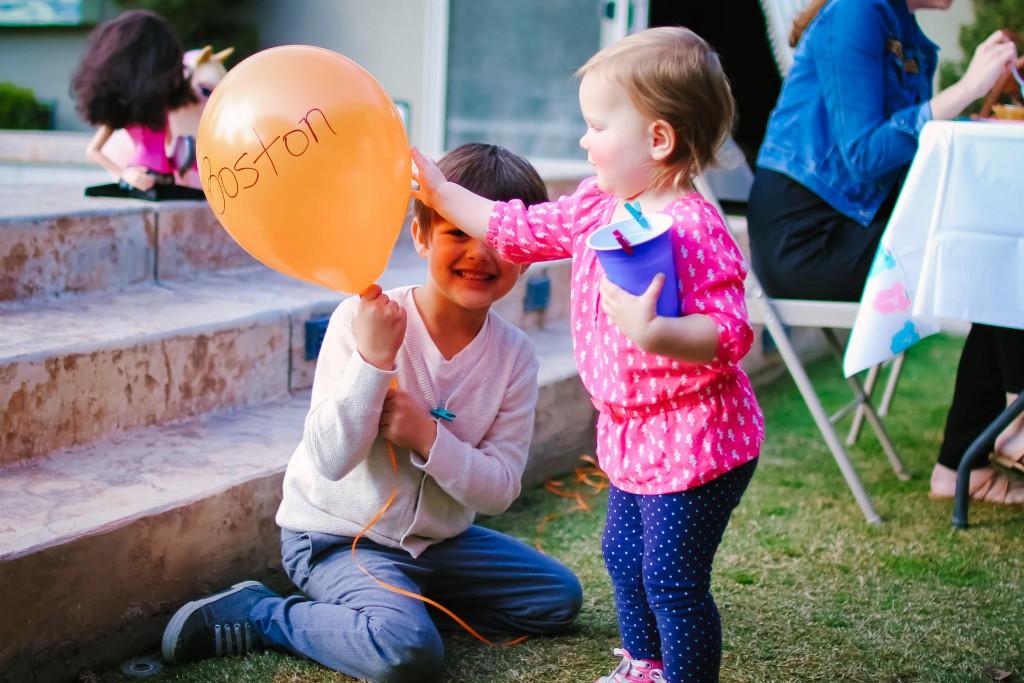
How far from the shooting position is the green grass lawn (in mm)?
1771

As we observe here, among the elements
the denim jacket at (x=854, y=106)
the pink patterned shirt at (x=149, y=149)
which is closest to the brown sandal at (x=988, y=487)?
the denim jacket at (x=854, y=106)

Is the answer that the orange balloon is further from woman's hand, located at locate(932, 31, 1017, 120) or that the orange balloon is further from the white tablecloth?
woman's hand, located at locate(932, 31, 1017, 120)

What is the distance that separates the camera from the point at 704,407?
1394 millimetres

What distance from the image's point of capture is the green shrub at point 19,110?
380 inches

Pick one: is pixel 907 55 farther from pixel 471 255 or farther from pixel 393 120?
pixel 393 120

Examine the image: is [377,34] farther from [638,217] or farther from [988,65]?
[638,217]

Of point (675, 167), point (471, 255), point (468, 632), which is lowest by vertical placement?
point (468, 632)

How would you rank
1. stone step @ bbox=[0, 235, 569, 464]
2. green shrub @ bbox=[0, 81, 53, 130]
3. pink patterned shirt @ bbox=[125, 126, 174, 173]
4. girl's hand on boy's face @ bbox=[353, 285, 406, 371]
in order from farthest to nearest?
green shrub @ bbox=[0, 81, 53, 130]
pink patterned shirt @ bbox=[125, 126, 174, 173]
stone step @ bbox=[0, 235, 569, 464]
girl's hand on boy's face @ bbox=[353, 285, 406, 371]

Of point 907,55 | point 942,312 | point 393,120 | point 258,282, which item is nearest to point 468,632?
point 393,120

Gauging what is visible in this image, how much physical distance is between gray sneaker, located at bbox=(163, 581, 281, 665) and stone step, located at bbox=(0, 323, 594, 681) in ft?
0.28

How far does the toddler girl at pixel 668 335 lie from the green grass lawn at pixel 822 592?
1.37ft

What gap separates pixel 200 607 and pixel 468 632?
50cm

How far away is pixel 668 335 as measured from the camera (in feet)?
4.05

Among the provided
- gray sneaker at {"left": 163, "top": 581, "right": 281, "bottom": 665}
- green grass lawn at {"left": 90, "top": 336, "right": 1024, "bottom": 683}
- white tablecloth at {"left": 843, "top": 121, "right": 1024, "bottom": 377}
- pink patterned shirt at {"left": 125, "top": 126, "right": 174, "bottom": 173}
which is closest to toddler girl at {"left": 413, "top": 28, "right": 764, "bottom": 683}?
green grass lawn at {"left": 90, "top": 336, "right": 1024, "bottom": 683}
